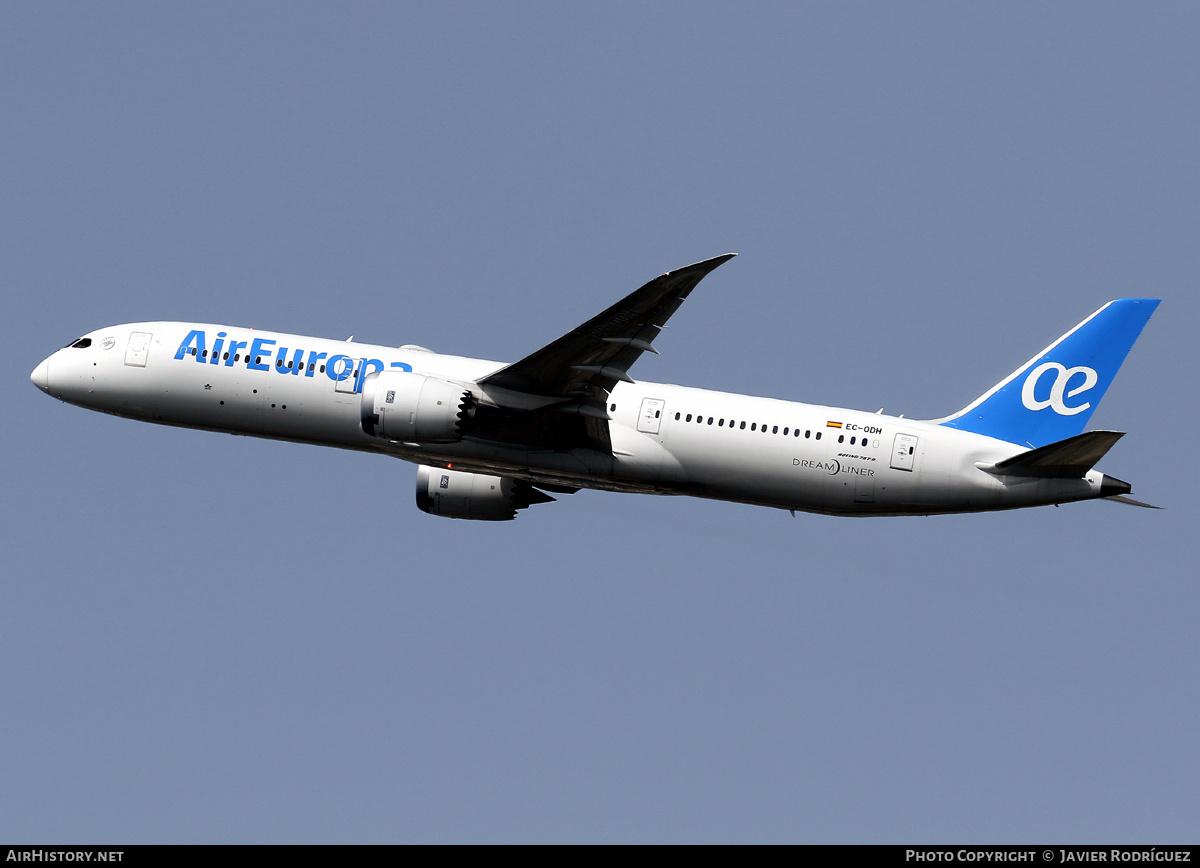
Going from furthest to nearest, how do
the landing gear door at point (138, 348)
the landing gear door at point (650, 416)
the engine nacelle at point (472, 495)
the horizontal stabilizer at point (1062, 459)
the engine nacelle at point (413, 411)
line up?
the engine nacelle at point (472, 495)
the landing gear door at point (138, 348)
the landing gear door at point (650, 416)
the engine nacelle at point (413, 411)
the horizontal stabilizer at point (1062, 459)

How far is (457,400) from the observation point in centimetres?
3588

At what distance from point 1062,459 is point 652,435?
10914 mm

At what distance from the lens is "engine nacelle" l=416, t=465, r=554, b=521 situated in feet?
142

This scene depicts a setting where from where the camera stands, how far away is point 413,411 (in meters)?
35.6

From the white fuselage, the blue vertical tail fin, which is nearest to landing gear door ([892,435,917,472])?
the white fuselage

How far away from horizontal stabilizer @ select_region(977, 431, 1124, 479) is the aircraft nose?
27864 mm

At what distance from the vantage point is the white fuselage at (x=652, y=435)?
36781mm

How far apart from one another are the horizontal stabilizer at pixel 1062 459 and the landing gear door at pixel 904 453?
187 cm

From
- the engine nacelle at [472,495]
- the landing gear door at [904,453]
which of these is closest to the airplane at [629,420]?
the landing gear door at [904,453]

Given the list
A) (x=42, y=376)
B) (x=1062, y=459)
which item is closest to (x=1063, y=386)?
(x=1062, y=459)

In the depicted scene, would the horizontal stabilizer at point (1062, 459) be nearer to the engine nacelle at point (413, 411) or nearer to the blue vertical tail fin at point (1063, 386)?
the blue vertical tail fin at point (1063, 386)

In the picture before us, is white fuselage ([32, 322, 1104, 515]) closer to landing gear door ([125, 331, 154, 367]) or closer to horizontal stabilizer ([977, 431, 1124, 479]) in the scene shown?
landing gear door ([125, 331, 154, 367])
